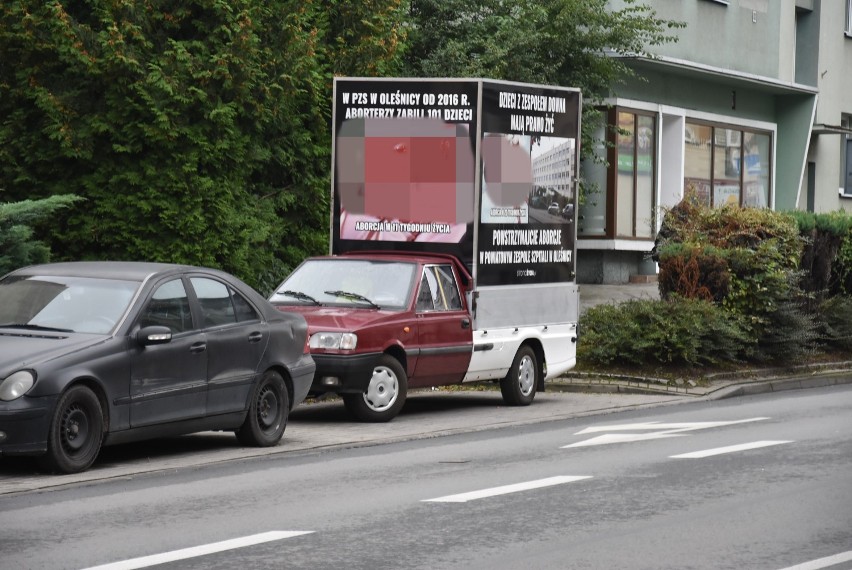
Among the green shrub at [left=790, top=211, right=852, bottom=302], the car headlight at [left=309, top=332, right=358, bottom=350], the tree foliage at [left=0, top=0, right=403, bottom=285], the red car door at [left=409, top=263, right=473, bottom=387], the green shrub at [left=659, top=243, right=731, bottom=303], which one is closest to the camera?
the car headlight at [left=309, top=332, right=358, bottom=350]

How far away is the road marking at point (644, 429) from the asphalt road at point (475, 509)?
8cm

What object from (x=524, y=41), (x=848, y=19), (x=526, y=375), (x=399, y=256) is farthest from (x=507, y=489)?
(x=848, y=19)

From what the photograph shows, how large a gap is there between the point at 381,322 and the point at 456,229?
7.53 feet

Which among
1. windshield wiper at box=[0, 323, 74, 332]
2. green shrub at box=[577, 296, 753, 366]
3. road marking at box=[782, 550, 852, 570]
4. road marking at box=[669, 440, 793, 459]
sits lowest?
road marking at box=[669, 440, 793, 459]

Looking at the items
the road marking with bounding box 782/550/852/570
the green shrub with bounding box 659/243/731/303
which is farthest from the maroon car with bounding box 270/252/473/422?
the road marking with bounding box 782/550/852/570

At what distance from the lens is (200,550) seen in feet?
26.5

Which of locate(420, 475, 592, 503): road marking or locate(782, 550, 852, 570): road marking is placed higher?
locate(782, 550, 852, 570): road marking

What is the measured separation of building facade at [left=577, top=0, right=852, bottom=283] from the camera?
1339 inches

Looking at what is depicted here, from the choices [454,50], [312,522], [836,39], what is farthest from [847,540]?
[836,39]

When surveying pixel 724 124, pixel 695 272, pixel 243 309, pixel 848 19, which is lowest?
pixel 243 309

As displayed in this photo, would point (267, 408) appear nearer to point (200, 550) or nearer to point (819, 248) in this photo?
point (200, 550)

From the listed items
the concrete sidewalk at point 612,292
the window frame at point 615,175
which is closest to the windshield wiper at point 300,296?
the concrete sidewalk at point 612,292

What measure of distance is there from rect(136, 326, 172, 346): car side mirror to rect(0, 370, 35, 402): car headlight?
1.09 meters

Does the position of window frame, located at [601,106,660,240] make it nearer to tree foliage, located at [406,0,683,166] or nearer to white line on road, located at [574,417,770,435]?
tree foliage, located at [406,0,683,166]
